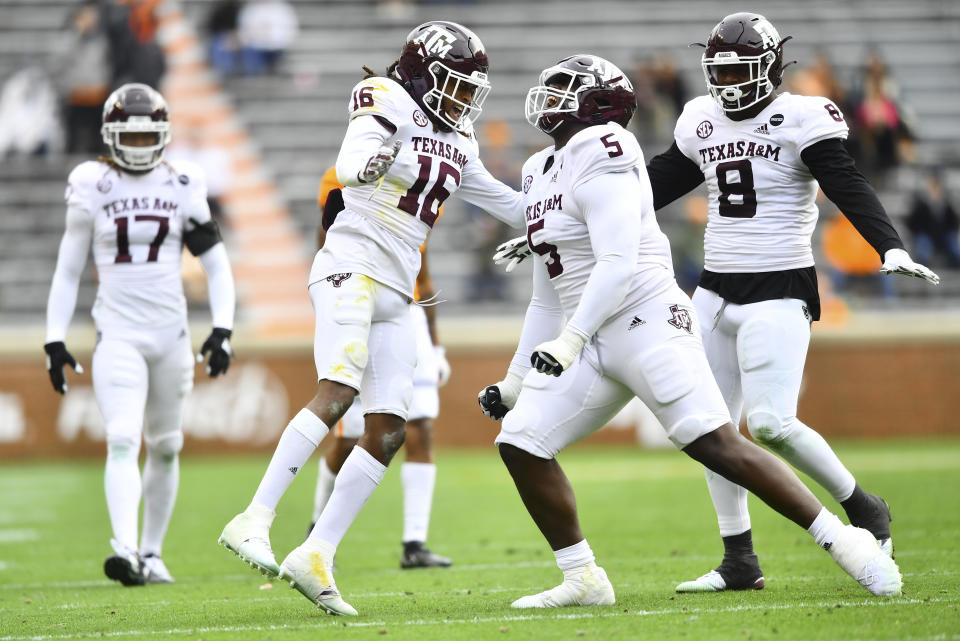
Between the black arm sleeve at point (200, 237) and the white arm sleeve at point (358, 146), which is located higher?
the white arm sleeve at point (358, 146)

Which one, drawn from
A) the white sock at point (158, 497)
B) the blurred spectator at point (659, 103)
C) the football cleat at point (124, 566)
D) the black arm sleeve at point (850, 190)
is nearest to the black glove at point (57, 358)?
the white sock at point (158, 497)

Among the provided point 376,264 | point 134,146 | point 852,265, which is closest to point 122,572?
point 134,146

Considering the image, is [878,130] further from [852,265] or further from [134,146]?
[134,146]

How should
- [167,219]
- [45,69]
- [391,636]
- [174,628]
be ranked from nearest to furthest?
[391,636], [174,628], [167,219], [45,69]

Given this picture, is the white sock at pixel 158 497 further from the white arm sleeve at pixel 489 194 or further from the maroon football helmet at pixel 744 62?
the maroon football helmet at pixel 744 62

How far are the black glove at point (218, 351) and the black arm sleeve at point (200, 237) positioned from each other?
17.5 inches

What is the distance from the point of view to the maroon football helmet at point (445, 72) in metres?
5.27

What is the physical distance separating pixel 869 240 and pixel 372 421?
208 centimetres

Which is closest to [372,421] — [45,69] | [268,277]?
[268,277]

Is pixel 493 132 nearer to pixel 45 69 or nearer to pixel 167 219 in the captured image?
pixel 45 69

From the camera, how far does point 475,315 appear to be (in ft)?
49.9

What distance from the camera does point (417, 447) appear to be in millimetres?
7230

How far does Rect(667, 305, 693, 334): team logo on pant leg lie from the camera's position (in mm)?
4941

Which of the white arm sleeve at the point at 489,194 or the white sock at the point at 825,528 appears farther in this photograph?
the white arm sleeve at the point at 489,194
